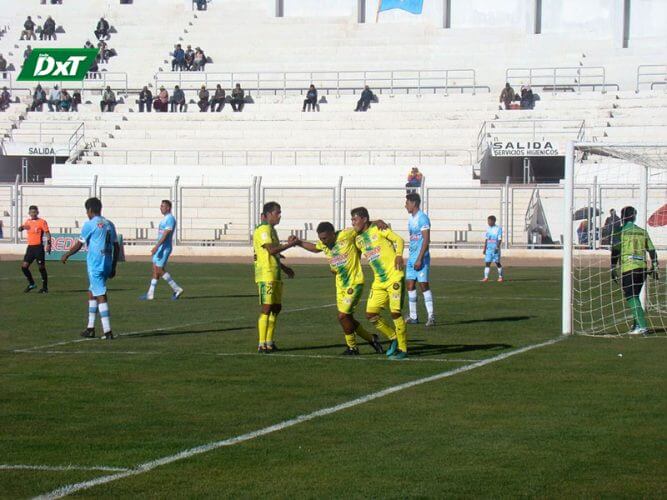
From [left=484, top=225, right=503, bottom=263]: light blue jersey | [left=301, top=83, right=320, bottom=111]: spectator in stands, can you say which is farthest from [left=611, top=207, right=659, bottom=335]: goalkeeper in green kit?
[left=301, top=83, right=320, bottom=111]: spectator in stands

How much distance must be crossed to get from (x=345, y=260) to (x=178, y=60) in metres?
→ 46.5

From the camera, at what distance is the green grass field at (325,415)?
812cm

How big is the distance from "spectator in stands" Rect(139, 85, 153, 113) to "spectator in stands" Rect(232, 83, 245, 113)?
152 inches

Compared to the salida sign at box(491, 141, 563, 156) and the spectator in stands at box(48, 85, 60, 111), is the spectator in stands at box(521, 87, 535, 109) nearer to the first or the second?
the salida sign at box(491, 141, 563, 156)

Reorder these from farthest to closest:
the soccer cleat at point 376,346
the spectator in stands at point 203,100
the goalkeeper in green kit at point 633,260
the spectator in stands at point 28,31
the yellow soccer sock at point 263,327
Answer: the spectator in stands at point 28,31 < the spectator in stands at point 203,100 < the goalkeeper in green kit at point 633,260 < the yellow soccer sock at point 263,327 < the soccer cleat at point 376,346

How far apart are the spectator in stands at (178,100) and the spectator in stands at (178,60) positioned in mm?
4322

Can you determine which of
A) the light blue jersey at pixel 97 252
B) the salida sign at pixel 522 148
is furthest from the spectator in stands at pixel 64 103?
the light blue jersey at pixel 97 252

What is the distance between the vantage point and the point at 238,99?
5422cm

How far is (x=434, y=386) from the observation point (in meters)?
12.2

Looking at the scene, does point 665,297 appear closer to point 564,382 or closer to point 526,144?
point 564,382

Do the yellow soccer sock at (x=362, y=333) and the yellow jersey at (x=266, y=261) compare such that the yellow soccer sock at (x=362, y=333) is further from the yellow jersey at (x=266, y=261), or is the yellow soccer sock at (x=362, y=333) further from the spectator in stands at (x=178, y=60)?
the spectator in stands at (x=178, y=60)

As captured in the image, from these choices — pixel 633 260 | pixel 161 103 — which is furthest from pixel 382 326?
pixel 161 103

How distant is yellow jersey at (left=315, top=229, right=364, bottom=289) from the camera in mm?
14469

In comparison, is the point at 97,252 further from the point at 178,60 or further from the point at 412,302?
the point at 178,60
